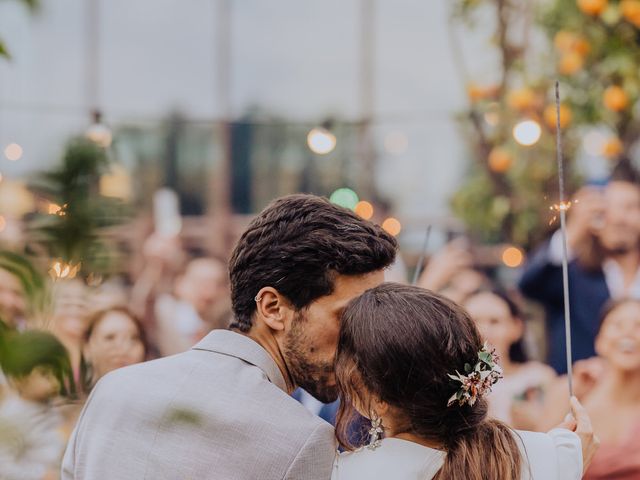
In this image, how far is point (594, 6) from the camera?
5055mm

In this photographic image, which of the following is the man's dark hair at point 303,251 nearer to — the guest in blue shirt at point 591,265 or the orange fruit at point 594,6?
the guest in blue shirt at point 591,265

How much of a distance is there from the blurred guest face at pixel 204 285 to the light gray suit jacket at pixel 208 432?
2964 millimetres

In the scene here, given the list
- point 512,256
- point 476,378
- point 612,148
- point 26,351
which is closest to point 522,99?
point 612,148

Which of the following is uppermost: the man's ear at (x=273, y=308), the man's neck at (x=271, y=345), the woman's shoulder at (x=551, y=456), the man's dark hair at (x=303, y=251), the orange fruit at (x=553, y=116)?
the orange fruit at (x=553, y=116)

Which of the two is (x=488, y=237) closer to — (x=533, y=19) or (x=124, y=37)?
(x=533, y=19)

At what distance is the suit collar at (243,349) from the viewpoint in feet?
5.00

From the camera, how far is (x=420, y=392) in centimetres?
156

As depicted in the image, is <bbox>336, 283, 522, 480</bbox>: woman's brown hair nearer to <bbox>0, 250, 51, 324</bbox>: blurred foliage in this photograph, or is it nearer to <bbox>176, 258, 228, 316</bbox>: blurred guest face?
<bbox>0, 250, 51, 324</bbox>: blurred foliage

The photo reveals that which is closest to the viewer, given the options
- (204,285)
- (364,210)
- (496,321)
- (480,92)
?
(496,321)

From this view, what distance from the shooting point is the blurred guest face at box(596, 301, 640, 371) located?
351 centimetres

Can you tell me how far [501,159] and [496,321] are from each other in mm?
1997

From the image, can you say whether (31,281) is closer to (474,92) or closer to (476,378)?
(476,378)

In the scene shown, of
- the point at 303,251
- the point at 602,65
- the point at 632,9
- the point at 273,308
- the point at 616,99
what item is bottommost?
the point at 273,308

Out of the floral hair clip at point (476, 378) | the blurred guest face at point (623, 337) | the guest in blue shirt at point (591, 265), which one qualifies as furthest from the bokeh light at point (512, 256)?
the floral hair clip at point (476, 378)
